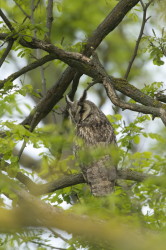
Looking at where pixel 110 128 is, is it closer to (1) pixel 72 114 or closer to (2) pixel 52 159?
(1) pixel 72 114

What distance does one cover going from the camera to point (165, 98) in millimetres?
6688

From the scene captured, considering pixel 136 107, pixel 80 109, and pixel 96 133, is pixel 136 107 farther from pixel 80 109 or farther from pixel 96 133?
pixel 80 109

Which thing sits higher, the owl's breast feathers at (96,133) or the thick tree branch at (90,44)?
the thick tree branch at (90,44)

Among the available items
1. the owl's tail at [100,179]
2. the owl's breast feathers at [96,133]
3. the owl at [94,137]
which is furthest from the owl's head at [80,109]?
the owl's tail at [100,179]

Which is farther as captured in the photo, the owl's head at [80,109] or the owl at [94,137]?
the owl's head at [80,109]

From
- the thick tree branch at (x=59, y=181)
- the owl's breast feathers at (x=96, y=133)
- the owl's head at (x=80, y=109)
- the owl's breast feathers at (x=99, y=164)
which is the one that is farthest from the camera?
the owl's head at (x=80, y=109)

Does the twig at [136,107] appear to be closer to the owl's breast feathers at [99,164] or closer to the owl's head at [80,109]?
the owl's breast feathers at [99,164]

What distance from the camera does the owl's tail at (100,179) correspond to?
698 centimetres

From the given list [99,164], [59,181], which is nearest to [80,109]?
[99,164]

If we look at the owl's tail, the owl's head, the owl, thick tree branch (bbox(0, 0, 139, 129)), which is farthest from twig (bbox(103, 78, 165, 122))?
the owl's head

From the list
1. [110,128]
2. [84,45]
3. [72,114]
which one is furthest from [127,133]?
[84,45]

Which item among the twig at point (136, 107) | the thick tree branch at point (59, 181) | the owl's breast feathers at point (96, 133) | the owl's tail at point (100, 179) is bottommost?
the thick tree branch at point (59, 181)

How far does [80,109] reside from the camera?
779 centimetres

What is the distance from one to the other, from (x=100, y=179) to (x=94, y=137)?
72cm
